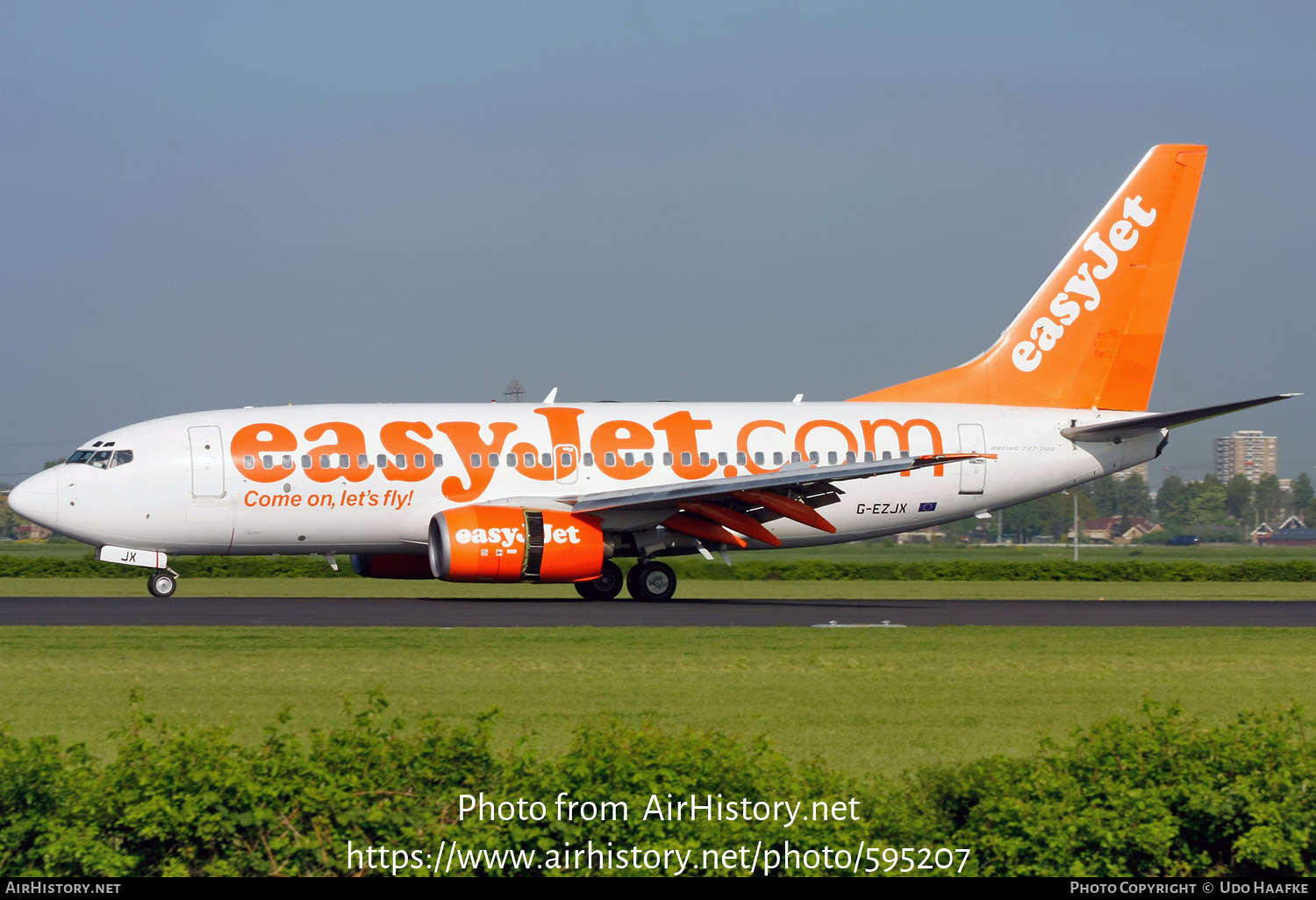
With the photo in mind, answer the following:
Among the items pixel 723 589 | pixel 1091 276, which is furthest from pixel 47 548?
pixel 1091 276

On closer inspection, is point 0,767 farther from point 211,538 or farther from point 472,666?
point 211,538

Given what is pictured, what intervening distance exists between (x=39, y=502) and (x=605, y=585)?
1180 cm

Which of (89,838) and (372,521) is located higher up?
(372,521)

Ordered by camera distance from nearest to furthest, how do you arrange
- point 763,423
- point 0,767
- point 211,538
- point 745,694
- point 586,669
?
point 0,767 → point 745,694 → point 586,669 → point 211,538 → point 763,423

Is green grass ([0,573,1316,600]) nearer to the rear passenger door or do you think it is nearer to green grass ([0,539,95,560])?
the rear passenger door

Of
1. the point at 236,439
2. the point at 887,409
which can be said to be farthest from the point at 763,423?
the point at 236,439

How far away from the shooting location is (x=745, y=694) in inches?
552

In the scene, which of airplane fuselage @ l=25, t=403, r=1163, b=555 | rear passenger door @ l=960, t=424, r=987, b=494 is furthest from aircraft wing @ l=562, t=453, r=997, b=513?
rear passenger door @ l=960, t=424, r=987, b=494

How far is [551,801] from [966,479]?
26456 millimetres

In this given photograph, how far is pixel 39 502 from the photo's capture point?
2900cm

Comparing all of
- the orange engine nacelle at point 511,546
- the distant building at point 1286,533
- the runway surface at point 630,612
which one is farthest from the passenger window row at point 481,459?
the distant building at point 1286,533

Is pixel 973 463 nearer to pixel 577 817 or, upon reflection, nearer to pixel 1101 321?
pixel 1101 321
